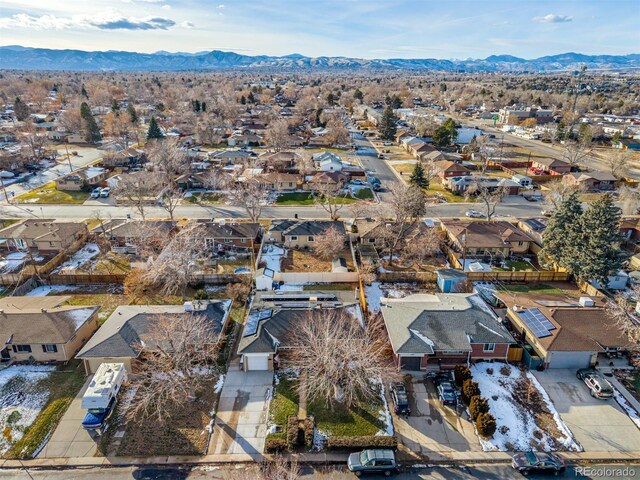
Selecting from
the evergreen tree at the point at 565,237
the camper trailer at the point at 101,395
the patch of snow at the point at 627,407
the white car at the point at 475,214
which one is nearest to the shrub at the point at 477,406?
the patch of snow at the point at 627,407

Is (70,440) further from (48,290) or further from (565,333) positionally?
(565,333)

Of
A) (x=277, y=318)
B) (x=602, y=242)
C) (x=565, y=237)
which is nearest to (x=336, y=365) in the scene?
(x=277, y=318)

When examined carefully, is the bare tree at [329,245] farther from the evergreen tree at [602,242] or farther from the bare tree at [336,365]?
the evergreen tree at [602,242]

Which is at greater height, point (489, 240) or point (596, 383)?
point (489, 240)

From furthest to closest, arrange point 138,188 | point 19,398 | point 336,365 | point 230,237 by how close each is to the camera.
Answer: point 138,188 < point 230,237 < point 19,398 < point 336,365

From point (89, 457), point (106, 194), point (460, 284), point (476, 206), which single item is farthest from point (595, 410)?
point (106, 194)

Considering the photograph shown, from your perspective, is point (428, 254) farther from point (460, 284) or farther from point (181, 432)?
point (181, 432)

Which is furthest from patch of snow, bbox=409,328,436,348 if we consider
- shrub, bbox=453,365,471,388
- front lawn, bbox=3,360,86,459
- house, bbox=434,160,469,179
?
house, bbox=434,160,469,179
